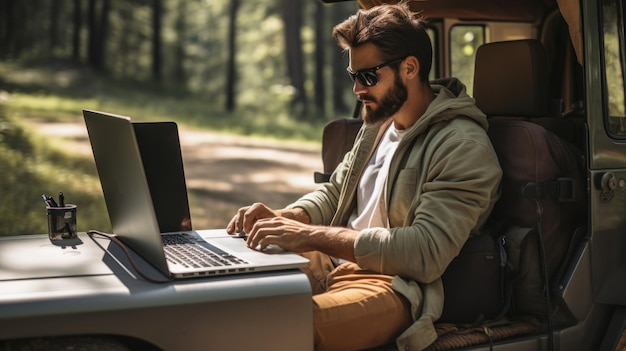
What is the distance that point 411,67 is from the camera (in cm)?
Result: 332

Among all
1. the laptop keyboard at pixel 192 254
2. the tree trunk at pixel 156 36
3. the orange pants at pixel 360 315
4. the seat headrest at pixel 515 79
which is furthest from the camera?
the tree trunk at pixel 156 36

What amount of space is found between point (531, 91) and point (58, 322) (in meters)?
2.24

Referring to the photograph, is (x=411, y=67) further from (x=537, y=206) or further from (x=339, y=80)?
(x=339, y=80)

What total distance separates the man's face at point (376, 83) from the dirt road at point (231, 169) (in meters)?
8.37

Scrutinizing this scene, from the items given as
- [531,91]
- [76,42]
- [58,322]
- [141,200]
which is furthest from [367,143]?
[76,42]

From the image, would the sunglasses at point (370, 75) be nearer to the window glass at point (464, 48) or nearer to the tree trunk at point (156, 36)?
the window glass at point (464, 48)

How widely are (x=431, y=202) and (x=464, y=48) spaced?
7.39 ft

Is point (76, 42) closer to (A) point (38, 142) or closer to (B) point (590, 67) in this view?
(A) point (38, 142)

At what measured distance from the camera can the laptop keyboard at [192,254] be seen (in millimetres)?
2588

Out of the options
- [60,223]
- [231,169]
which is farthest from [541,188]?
[231,169]

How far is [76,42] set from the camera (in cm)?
2267

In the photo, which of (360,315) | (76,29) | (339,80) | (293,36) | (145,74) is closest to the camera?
(360,315)

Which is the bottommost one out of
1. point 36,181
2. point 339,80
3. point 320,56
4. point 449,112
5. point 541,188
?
point 36,181

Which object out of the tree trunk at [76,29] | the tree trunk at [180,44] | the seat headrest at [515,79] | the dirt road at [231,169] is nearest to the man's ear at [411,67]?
the seat headrest at [515,79]
